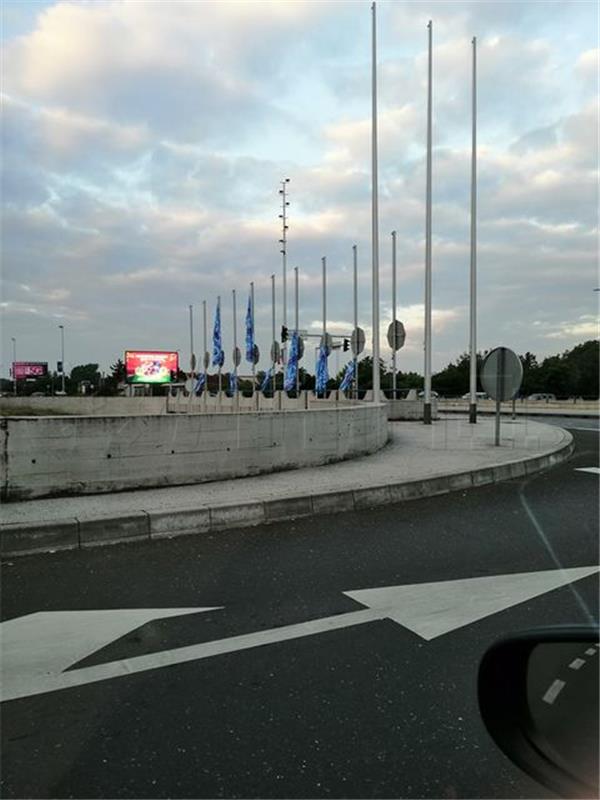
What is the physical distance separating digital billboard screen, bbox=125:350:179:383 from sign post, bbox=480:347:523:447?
51.8 metres

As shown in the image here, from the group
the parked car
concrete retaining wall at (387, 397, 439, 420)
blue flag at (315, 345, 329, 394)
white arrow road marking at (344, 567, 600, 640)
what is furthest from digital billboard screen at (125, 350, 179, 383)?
white arrow road marking at (344, 567, 600, 640)

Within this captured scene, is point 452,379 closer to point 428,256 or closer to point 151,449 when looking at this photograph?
point 428,256

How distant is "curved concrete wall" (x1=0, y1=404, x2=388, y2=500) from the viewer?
7707mm

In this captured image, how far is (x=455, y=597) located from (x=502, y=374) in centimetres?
901

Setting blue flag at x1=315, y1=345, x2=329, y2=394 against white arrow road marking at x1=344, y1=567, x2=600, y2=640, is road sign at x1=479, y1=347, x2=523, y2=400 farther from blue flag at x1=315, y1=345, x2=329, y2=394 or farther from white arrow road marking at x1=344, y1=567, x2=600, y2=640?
blue flag at x1=315, y1=345, x2=329, y2=394

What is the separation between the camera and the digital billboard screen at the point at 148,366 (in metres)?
61.7

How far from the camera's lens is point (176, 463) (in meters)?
8.90

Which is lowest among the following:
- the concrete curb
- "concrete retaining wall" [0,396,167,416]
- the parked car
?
the concrete curb

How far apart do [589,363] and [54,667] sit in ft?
101

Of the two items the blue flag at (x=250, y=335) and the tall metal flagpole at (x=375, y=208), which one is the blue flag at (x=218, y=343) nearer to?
the blue flag at (x=250, y=335)

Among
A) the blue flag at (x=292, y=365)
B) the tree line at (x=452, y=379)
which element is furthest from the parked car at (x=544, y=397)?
the blue flag at (x=292, y=365)

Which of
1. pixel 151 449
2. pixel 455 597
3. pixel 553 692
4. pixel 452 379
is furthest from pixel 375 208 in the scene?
pixel 452 379

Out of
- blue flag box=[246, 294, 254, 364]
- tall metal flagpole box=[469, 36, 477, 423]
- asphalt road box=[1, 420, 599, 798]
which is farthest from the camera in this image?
blue flag box=[246, 294, 254, 364]

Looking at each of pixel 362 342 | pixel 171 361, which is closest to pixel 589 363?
pixel 362 342
